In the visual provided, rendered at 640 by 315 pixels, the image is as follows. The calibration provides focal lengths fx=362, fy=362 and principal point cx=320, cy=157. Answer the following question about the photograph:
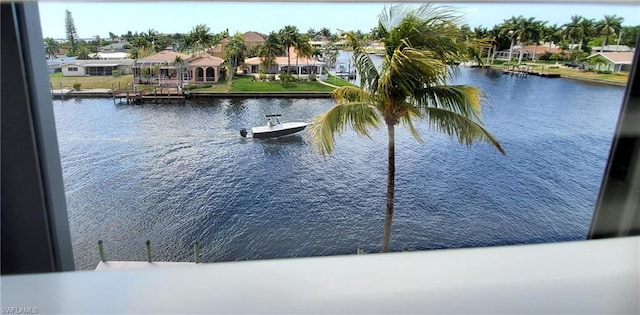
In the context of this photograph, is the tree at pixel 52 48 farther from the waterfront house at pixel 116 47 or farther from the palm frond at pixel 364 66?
the palm frond at pixel 364 66

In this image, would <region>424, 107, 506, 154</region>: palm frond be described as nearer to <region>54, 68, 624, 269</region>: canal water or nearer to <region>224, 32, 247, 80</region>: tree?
<region>54, 68, 624, 269</region>: canal water

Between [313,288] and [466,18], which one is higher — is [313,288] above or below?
below

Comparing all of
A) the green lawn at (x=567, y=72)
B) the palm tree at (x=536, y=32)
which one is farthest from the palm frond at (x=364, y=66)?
the green lawn at (x=567, y=72)

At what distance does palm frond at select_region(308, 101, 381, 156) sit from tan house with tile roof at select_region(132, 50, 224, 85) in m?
0.81

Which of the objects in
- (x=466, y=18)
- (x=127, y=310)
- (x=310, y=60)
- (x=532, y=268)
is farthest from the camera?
(x=310, y=60)

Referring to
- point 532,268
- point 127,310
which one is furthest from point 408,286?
point 127,310

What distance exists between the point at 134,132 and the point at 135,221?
1.99 feet

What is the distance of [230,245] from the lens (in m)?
2.53

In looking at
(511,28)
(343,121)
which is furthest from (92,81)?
(511,28)

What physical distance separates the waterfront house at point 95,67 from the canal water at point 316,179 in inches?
9.3

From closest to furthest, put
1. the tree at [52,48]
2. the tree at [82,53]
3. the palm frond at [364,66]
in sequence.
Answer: the tree at [52,48]
the tree at [82,53]
the palm frond at [364,66]

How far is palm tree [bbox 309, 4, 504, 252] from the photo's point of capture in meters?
2.25

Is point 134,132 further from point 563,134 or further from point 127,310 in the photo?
point 563,134

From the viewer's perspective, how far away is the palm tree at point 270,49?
2145 millimetres
